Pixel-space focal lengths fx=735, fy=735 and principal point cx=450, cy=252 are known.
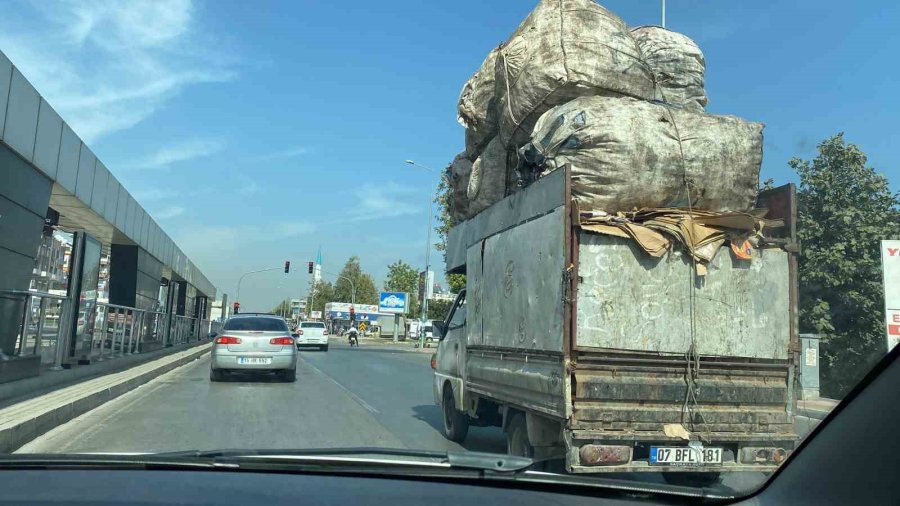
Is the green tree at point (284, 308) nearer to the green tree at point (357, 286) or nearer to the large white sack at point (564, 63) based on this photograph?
the green tree at point (357, 286)

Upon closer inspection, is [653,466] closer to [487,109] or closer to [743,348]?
[743,348]

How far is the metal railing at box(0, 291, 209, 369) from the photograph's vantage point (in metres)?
11.3

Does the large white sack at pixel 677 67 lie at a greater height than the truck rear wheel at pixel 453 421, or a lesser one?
greater

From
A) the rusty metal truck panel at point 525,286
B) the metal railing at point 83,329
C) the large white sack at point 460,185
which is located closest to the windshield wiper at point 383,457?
the rusty metal truck panel at point 525,286

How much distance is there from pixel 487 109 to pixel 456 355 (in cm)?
285

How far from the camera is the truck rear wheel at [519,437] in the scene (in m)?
6.24

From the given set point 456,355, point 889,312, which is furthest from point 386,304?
point 889,312

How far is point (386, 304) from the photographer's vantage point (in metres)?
69.5

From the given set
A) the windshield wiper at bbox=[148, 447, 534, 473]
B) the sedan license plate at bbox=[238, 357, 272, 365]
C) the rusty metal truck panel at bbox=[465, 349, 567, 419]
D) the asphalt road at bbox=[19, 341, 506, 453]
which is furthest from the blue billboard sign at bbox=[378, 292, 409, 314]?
the windshield wiper at bbox=[148, 447, 534, 473]

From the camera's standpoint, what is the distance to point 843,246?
4500 millimetres

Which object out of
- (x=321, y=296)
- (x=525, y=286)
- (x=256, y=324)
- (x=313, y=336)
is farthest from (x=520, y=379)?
(x=321, y=296)

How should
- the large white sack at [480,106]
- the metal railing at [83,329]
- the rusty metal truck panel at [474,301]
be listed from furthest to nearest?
the metal railing at [83,329] → the large white sack at [480,106] → the rusty metal truck panel at [474,301]

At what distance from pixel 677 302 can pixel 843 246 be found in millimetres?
1347

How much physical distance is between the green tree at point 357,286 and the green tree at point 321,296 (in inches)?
291
